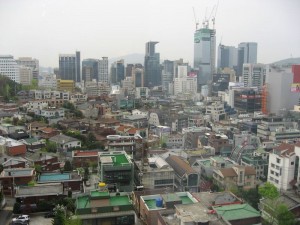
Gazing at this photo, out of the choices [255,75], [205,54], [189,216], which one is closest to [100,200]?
[189,216]

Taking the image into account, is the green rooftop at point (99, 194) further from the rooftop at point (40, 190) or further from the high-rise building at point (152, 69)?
the high-rise building at point (152, 69)

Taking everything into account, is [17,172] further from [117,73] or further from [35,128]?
[117,73]

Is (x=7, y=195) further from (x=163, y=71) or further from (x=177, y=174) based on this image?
(x=163, y=71)

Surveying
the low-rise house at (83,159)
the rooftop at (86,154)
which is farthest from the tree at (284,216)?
the rooftop at (86,154)

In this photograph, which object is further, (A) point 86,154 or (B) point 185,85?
(B) point 185,85

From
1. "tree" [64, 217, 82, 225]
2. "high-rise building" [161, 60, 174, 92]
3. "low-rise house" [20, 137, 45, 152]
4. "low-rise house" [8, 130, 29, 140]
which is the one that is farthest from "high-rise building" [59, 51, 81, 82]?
"tree" [64, 217, 82, 225]

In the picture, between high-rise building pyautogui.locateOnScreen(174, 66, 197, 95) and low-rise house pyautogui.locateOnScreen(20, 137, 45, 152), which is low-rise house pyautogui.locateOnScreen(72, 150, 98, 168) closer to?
low-rise house pyautogui.locateOnScreen(20, 137, 45, 152)
